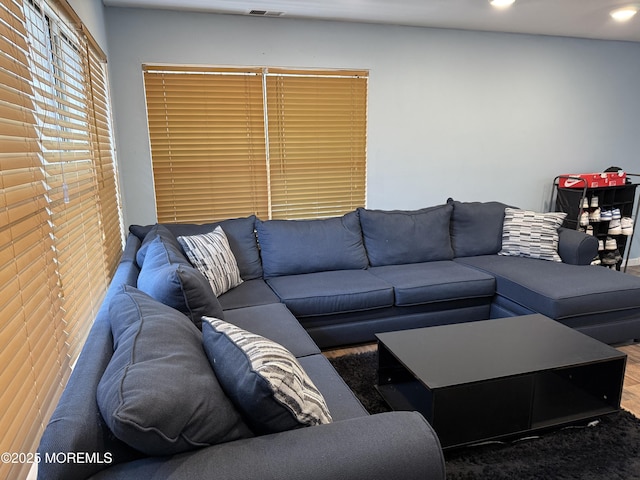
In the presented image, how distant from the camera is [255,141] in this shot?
3.78m

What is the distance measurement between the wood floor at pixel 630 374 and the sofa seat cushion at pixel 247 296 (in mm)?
580

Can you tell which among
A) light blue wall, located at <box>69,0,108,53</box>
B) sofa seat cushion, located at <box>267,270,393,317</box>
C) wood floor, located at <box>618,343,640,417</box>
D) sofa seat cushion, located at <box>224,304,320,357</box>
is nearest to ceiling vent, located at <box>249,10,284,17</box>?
light blue wall, located at <box>69,0,108,53</box>

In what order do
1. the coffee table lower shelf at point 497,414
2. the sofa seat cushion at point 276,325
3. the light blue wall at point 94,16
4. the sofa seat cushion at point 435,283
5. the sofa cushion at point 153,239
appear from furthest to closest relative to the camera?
the sofa seat cushion at point 435,283, the sofa cushion at point 153,239, the light blue wall at point 94,16, the sofa seat cushion at point 276,325, the coffee table lower shelf at point 497,414

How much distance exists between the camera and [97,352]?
4.04 feet

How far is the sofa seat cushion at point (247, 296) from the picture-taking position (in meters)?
2.60

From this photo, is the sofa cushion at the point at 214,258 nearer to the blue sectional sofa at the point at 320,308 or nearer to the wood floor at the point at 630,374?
the blue sectional sofa at the point at 320,308

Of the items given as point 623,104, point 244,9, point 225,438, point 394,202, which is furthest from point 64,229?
point 623,104

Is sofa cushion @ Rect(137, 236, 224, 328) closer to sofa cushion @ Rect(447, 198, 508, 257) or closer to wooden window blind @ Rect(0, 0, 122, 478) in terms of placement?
wooden window blind @ Rect(0, 0, 122, 478)

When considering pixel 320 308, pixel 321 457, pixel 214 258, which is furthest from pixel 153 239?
pixel 321 457

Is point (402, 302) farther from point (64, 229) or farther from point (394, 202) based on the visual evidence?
point (64, 229)

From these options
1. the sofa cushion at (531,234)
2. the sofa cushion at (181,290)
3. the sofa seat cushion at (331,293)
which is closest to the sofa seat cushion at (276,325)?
the sofa seat cushion at (331,293)

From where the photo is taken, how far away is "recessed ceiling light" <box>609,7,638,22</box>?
337 cm

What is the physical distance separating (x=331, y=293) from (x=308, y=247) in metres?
0.51

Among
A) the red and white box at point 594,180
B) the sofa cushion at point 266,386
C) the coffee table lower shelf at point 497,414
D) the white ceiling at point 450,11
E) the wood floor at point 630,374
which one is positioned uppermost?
the white ceiling at point 450,11
